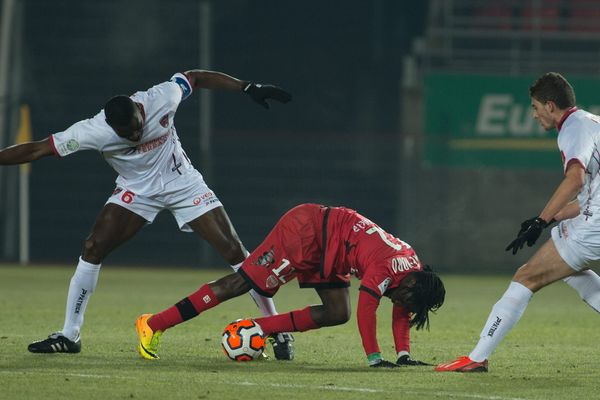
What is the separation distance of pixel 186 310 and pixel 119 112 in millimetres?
1468

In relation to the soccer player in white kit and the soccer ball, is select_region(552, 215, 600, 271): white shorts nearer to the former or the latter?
the soccer player in white kit

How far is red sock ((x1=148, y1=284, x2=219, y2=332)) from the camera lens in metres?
8.74

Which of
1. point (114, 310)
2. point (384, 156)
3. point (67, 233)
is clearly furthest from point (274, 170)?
point (114, 310)

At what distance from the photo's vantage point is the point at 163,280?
17.9 m

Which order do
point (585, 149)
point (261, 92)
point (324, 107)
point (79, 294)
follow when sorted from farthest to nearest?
point (324, 107) → point (261, 92) → point (79, 294) → point (585, 149)

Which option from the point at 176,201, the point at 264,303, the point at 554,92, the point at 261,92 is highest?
the point at 554,92

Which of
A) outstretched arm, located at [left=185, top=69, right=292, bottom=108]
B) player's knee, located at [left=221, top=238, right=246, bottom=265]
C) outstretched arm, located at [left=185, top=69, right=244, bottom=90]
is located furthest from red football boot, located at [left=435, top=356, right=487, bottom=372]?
Result: outstretched arm, located at [left=185, top=69, right=244, bottom=90]

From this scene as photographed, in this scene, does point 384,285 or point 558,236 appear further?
point 384,285

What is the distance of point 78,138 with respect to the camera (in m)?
8.88

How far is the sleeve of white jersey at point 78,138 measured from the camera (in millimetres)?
8789

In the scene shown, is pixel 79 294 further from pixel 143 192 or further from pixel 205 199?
pixel 205 199

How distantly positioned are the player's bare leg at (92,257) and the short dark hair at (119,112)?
0.81 meters

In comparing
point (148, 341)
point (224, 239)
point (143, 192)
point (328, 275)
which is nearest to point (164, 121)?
point (143, 192)

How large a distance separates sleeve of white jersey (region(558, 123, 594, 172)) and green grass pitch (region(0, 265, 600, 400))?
55.1 inches
